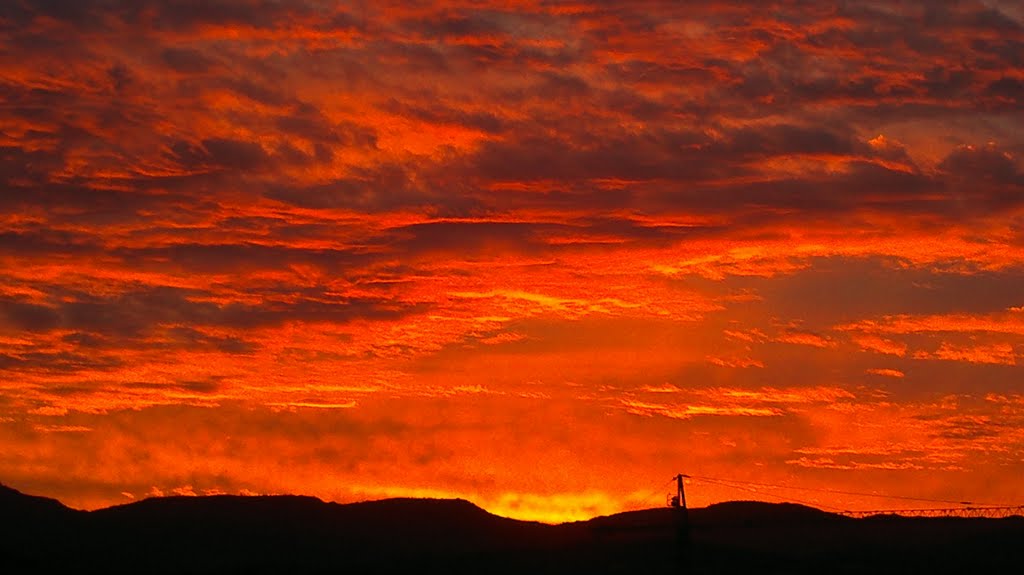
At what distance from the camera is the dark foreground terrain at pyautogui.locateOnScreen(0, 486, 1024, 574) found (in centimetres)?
11006

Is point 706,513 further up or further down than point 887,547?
further up

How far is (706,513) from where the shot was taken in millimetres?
151500

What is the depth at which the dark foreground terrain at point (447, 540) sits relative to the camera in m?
110

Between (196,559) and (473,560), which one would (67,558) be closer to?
(196,559)

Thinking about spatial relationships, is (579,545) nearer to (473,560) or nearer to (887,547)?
(473,560)

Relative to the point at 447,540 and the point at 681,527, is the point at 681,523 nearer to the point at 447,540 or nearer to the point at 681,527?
the point at 681,527

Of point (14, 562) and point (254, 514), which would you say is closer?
point (14, 562)

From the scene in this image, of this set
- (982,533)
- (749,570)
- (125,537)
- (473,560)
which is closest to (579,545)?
(473,560)

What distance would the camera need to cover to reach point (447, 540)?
446 feet

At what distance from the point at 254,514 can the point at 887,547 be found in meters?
60.4

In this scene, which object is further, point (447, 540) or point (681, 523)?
point (447, 540)

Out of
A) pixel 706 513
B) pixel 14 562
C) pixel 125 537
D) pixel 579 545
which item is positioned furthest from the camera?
pixel 706 513

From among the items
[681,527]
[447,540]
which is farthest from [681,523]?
[447,540]

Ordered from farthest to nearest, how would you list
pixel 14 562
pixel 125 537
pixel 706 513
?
pixel 706 513, pixel 125 537, pixel 14 562
